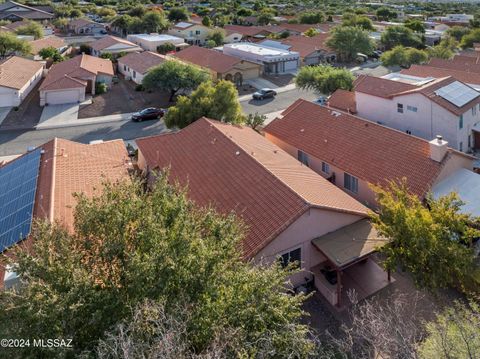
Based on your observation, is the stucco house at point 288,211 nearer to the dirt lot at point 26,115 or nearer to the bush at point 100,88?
the dirt lot at point 26,115

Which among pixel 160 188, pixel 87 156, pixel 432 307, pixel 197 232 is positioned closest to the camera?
pixel 197 232

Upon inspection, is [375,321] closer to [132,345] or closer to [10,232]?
[132,345]

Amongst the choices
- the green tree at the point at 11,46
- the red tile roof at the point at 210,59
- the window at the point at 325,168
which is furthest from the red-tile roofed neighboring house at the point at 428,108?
the green tree at the point at 11,46

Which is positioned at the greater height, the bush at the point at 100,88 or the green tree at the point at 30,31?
the green tree at the point at 30,31

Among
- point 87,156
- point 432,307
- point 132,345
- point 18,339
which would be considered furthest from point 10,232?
point 432,307

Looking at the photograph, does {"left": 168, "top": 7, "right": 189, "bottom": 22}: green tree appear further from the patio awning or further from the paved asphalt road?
the patio awning

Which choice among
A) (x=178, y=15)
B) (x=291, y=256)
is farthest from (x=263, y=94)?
(x=178, y=15)

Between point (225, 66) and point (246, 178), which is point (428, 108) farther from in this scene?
point (225, 66)
